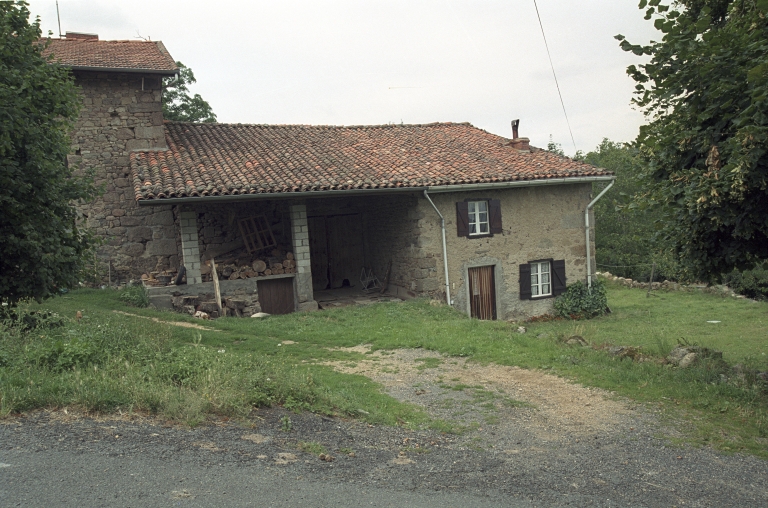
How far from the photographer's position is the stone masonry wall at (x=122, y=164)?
1523 centimetres

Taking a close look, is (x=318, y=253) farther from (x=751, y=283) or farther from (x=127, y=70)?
(x=751, y=283)

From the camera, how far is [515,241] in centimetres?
1623

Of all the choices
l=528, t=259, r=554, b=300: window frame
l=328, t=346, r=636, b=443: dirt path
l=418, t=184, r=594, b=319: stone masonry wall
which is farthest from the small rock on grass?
l=528, t=259, r=554, b=300: window frame

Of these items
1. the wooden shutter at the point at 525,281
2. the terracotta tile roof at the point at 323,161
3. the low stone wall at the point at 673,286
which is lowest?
the low stone wall at the point at 673,286

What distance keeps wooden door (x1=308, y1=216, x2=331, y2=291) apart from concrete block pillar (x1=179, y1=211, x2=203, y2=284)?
4722 millimetres

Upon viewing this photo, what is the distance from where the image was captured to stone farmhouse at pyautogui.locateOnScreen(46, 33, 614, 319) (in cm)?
1402

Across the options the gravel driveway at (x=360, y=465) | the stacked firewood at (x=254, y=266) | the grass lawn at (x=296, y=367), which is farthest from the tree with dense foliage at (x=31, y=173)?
the stacked firewood at (x=254, y=266)

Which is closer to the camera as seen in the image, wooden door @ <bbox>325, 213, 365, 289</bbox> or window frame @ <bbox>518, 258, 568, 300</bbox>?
window frame @ <bbox>518, 258, 568, 300</bbox>

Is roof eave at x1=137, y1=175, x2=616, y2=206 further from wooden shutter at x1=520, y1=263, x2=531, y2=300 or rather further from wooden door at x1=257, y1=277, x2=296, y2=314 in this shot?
wooden shutter at x1=520, y1=263, x2=531, y2=300

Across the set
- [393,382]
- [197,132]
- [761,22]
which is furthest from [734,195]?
[197,132]

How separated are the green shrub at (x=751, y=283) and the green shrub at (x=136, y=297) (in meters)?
20.2

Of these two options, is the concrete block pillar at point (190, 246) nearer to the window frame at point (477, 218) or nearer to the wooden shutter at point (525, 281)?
the window frame at point (477, 218)

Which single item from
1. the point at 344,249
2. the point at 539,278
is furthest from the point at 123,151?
the point at 539,278

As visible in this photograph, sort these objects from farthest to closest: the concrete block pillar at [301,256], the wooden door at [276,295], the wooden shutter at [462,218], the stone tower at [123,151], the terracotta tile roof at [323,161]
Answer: the wooden shutter at [462,218]
the stone tower at [123,151]
the wooden door at [276,295]
the concrete block pillar at [301,256]
the terracotta tile roof at [323,161]
